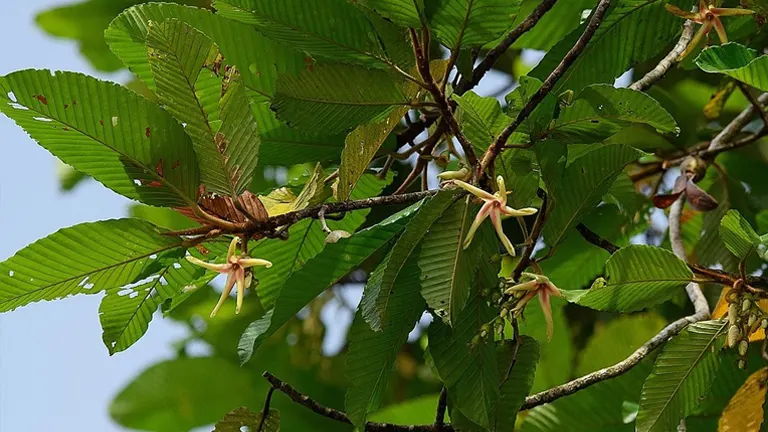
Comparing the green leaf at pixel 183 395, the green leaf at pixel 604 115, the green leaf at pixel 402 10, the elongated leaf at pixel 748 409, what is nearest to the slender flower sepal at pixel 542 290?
the green leaf at pixel 604 115

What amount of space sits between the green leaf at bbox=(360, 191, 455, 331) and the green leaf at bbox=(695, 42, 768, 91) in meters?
0.24

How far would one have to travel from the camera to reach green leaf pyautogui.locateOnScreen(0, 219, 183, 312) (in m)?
0.77

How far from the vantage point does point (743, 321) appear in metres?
0.83

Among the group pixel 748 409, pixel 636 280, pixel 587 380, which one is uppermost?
pixel 636 280

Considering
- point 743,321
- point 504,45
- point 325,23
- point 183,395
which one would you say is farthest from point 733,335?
point 183,395

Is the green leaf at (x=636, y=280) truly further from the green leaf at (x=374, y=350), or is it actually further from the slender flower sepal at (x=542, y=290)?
the green leaf at (x=374, y=350)

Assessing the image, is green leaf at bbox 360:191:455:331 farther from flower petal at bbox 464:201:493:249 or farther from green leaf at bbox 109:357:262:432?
green leaf at bbox 109:357:262:432

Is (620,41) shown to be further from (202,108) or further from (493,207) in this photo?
(202,108)

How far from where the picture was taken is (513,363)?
861 mm

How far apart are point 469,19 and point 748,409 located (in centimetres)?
55

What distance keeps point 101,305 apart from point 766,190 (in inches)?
47.0

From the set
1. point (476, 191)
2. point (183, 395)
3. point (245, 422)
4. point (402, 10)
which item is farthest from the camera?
point (183, 395)

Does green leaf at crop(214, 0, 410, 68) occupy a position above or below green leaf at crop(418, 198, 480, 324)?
above

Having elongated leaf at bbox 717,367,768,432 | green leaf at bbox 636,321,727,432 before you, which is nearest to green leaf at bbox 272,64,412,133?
green leaf at bbox 636,321,727,432
